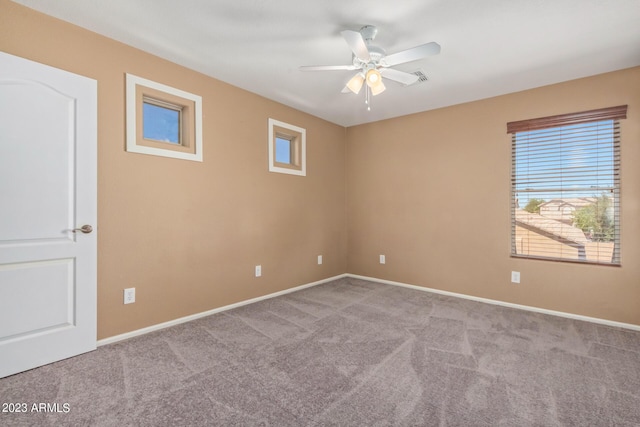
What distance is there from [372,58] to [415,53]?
0.41m

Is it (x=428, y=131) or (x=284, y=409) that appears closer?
(x=284, y=409)

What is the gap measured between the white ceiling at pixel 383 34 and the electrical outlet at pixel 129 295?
2125 mm

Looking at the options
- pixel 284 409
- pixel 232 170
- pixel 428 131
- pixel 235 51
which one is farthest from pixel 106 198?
pixel 428 131

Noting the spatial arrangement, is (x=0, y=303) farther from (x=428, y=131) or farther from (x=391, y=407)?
(x=428, y=131)

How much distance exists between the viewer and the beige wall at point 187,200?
2373 mm

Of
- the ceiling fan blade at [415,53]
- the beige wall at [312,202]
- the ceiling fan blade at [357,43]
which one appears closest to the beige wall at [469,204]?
the beige wall at [312,202]

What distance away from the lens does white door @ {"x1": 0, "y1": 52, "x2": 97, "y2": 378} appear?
195 cm

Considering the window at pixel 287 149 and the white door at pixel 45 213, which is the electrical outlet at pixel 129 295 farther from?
the window at pixel 287 149

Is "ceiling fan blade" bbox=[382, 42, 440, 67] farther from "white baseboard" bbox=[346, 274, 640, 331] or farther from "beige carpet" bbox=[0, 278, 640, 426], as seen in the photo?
"white baseboard" bbox=[346, 274, 640, 331]

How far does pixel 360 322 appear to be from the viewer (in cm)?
293

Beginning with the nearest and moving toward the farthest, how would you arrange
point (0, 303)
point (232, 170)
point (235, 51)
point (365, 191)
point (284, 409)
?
1. point (284, 409)
2. point (0, 303)
3. point (235, 51)
4. point (232, 170)
5. point (365, 191)

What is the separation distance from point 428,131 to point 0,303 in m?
4.53

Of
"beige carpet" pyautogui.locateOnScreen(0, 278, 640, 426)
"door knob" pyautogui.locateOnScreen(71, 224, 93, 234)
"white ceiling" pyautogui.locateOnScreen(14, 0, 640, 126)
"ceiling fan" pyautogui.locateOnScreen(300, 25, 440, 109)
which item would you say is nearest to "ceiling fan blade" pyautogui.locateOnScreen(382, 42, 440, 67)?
"ceiling fan" pyautogui.locateOnScreen(300, 25, 440, 109)

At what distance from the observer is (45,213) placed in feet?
6.86
